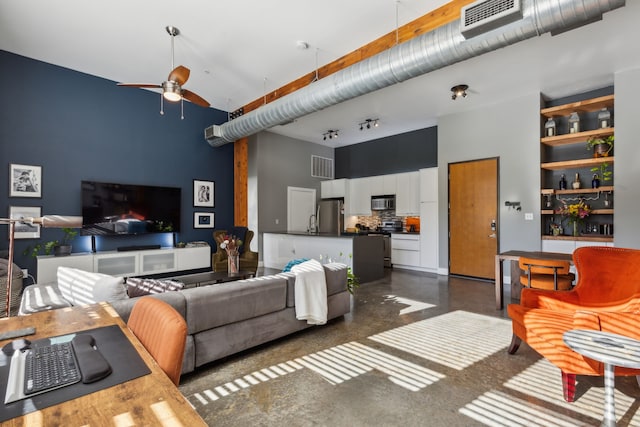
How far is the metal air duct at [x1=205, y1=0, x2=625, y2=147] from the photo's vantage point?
2.50 metres

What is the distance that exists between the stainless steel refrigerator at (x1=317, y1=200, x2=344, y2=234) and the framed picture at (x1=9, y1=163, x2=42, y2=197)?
5805 millimetres

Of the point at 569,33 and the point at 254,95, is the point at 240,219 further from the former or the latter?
the point at 569,33

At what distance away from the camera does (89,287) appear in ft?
7.77

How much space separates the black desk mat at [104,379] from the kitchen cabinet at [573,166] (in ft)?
19.8

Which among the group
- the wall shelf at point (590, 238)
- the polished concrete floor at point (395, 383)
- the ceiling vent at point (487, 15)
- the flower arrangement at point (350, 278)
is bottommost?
the polished concrete floor at point (395, 383)

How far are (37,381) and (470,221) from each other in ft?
21.2

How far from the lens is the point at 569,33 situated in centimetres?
368

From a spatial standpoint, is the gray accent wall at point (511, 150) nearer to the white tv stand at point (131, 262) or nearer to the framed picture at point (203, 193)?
the framed picture at point (203, 193)

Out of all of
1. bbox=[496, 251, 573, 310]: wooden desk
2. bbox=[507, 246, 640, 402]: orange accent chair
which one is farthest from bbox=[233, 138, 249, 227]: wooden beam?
bbox=[507, 246, 640, 402]: orange accent chair

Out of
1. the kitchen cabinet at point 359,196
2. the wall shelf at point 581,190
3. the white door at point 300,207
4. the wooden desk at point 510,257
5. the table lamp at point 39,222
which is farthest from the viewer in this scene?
the kitchen cabinet at point 359,196

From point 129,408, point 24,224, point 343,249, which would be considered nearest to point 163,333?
point 129,408

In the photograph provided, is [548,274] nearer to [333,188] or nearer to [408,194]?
[408,194]

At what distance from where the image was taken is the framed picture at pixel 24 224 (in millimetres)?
4719

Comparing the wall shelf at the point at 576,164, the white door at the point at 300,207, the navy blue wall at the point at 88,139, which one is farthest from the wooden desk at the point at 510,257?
the navy blue wall at the point at 88,139
